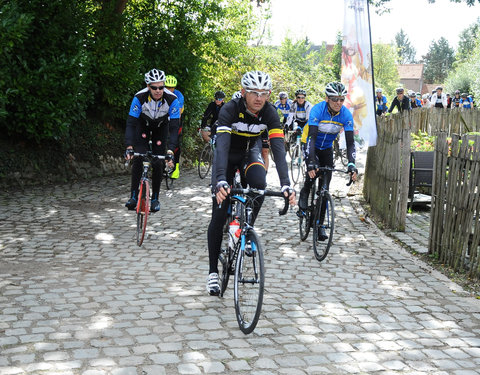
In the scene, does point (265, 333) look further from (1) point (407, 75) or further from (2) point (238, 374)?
(1) point (407, 75)

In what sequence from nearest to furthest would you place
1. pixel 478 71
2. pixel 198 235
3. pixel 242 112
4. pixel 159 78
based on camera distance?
pixel 242 112 → pixel 159 78 → pixel 198 235 → pixel 478 71

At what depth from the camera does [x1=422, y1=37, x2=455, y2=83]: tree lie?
14150 cm

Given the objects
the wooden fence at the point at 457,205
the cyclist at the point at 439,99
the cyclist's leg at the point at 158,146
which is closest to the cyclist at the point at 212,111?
the cyclist's leg at the point at 158,146

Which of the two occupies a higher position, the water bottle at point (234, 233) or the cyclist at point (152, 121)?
the cyclist at point (152, 121)

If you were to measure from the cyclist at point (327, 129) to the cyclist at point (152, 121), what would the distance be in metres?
1.95

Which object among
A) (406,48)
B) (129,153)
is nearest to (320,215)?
(129,153)

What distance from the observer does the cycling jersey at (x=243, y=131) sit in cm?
539

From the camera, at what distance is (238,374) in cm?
411

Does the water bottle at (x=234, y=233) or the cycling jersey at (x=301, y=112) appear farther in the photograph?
the cycling jersey at (x=301, y=112)

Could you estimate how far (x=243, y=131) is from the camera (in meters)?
5.76

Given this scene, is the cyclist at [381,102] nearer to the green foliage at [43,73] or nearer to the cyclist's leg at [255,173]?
the green foliage at [43,73]

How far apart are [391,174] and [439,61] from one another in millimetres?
143023

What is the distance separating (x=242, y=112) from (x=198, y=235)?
370cm

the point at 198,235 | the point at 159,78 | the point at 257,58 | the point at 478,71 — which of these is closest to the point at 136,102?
the point at 159,78
